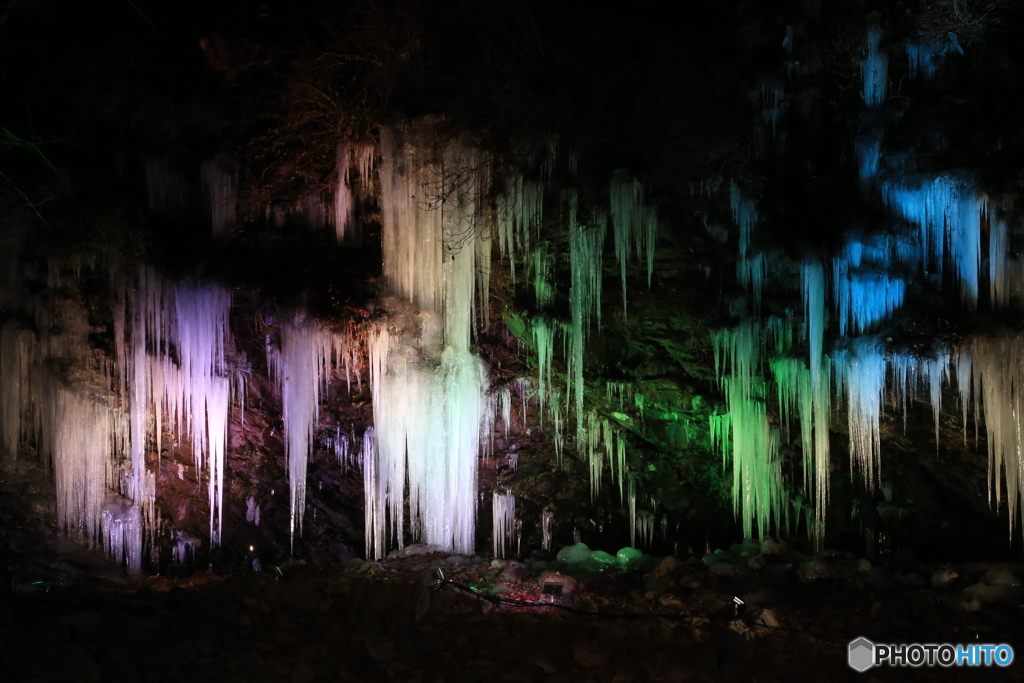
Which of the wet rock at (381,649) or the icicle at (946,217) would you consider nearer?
the wet rock at (381,649)

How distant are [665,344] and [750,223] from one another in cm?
230

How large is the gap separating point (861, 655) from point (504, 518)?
284 inches

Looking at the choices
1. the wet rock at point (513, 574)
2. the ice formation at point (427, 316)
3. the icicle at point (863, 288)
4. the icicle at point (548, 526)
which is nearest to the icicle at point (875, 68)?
the icicle at point (863, 288)

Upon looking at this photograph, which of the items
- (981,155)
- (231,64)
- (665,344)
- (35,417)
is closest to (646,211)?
(665,344)

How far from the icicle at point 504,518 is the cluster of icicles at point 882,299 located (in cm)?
459

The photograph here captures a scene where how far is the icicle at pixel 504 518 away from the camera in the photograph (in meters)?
12.8

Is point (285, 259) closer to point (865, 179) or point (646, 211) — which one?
point (646, 211)

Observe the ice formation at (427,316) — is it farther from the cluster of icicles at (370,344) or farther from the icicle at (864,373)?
the icicle at (864,373)

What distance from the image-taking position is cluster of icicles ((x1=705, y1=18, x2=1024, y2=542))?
7.69 metres

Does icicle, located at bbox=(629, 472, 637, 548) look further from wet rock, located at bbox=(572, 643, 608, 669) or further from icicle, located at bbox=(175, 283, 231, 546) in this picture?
icicle, located at bbox=(175, 283, 231, 546)

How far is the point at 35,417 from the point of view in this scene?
422 inches

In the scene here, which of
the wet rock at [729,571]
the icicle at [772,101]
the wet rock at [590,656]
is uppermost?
the icicle at [772,101]

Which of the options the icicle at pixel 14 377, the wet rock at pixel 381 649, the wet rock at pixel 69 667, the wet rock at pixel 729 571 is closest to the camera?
the wet rock at pixel 69 667

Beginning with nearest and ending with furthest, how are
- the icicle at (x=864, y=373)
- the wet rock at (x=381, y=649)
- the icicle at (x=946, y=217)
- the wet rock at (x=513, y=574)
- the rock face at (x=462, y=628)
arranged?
1. the rock face at (x=462, y=628)
2. the wet rock at (x=381, y=649)
3. the icicle at (x=946, y=217)
4. the icicle at (x=864, y=373)
5. the wet rock at (x=513, y=574)
